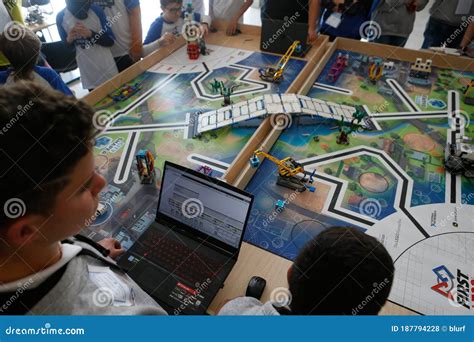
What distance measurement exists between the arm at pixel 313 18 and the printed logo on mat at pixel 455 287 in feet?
7.09

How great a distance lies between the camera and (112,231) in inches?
54.6

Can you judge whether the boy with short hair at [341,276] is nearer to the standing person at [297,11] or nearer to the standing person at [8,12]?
the standing person at [297,11]

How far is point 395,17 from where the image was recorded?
2.99 metres

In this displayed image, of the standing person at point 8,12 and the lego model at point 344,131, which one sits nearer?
the lego model at point 344,131

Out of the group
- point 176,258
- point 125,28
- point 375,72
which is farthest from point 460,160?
point 125,28

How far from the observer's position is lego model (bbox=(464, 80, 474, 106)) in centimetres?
215

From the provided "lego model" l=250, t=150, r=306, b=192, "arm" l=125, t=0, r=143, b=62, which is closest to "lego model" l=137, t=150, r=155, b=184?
"lego model" l=250, t=150, r=306, b=192

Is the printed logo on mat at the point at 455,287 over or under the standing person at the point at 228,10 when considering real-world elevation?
under

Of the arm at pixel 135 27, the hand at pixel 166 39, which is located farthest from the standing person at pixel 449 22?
the arm at pixel 135 27

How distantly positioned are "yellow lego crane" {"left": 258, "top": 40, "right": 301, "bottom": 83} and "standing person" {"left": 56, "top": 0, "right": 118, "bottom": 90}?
3.95 ft

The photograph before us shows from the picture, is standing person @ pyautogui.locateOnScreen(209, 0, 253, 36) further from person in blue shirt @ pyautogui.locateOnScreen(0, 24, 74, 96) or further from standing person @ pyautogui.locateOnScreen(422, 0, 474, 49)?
standing person @ pyautogui.locateOnScreen(422, 0, 474, 49)

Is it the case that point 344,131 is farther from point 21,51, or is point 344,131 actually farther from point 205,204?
point 21,51

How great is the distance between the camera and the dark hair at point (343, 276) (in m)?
0.86

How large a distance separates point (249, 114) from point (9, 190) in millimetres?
1443
